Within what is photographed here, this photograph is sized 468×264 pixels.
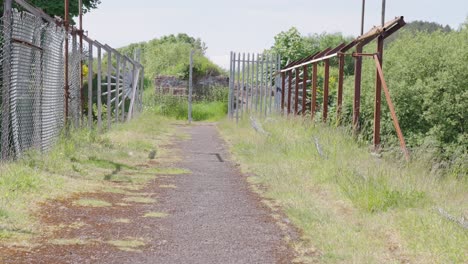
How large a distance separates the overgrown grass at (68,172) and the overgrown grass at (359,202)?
1.75 meters

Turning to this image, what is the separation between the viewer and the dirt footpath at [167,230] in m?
4.86

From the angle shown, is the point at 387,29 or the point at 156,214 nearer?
the point at 156,214

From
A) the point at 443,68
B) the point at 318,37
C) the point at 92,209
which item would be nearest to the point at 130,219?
the point at 92,209

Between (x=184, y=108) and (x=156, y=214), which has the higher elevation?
(x=184, y=108)

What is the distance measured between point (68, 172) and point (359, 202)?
151 inches

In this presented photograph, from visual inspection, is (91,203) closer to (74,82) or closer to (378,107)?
(378,107)

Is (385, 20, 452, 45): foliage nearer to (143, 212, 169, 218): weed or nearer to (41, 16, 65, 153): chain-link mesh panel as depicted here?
(41, 16, 65, 153): chain-link mesh panel

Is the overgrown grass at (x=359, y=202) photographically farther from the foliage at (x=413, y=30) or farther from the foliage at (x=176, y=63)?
the foliage at (x=176, y=63)

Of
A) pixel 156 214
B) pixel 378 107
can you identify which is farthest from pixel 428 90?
pixel 156 214

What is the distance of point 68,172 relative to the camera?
27.6 ft

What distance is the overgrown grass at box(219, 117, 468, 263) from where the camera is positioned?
16.3ft

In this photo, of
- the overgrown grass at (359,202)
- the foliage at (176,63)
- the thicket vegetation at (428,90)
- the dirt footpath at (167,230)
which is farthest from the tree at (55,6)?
the dirt footpath at (167,230)

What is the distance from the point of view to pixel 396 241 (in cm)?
526

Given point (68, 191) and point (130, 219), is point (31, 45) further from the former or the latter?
point (130, 219)
